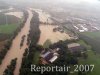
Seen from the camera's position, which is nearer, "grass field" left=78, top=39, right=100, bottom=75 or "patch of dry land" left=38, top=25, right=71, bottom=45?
"grass field" left=78, top=39, right=100, bottom=75

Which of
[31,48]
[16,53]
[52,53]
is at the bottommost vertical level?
[16,53]

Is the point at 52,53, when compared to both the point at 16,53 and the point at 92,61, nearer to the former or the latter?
the point at 16,53

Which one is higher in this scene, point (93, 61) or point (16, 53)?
point (16, 53)

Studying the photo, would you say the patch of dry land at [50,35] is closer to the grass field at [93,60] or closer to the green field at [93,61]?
the grass field at [93,60]

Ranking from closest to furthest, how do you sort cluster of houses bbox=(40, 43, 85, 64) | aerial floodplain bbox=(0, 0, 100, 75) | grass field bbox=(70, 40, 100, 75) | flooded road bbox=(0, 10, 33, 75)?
aerial floodplain bbox=(0, 0, 100, 75) → grass field bbox=(70, 40, 100, 75) → flooded road bbox=(0, 10, 33, 75) → cluster of houses bbox=(40, 43, 85, 64)

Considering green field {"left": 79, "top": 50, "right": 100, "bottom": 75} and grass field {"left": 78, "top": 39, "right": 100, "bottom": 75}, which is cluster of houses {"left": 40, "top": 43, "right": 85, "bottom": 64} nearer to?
grass field {"left": 78, "top": 39, "right": 100, "bottom": 75}

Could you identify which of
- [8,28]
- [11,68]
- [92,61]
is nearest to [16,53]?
[11,68]

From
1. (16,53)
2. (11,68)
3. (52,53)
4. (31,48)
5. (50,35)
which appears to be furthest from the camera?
(50,35)

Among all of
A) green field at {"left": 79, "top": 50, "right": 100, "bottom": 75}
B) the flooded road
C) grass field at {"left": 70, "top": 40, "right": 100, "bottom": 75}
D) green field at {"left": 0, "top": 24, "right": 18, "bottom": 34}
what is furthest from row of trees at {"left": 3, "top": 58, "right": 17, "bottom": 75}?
green field at {"left": 0, "top": 24, "right": 18, "bottom": 34}

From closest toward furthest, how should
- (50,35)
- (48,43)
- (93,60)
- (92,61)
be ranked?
(92,61)
(93,60)
(48,43)
(50,35)

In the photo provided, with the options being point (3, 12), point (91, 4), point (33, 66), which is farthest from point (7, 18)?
point (91, 4)
